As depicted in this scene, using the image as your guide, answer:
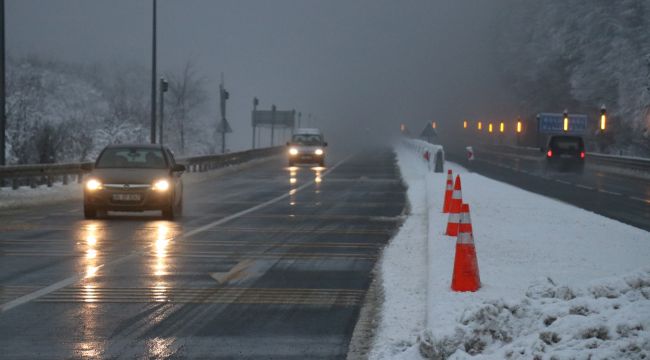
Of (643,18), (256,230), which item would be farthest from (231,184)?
(643,18)

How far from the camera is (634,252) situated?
41.5 feet

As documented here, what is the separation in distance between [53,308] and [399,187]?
25119mm

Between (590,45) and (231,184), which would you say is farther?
(590,45)

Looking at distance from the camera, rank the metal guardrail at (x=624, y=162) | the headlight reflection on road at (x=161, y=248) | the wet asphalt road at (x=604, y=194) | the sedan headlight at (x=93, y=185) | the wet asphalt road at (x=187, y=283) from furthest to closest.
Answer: the metal guardrail at (x=624, y=162) < the wet asphalt road at (x=604, y=194) < the sedan headlight at (x=93, y=185) < the headlight reflection on road at (x=161, y=248) < the wet asphalt road at (x=187, y=283)

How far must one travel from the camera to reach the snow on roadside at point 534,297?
605cm

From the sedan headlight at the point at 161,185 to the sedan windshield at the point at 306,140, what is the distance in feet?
115

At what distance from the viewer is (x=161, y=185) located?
2006 centimetres

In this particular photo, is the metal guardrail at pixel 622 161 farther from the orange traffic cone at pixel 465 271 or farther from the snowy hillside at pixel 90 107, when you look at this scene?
the orange traffic cone at pixel 465 271

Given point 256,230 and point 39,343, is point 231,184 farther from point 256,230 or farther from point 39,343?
point 39,343

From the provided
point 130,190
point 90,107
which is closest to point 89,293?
point 130,190

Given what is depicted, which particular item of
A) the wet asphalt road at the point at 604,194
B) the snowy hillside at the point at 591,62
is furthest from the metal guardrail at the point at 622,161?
the snowy hillside at the point at 591,62

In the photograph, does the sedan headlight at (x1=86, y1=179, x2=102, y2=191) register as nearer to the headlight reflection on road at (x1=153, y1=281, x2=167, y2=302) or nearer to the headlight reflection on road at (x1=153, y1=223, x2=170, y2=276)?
the headlight reflection on road at (x1=153, y1=223, x2=170, y2=276)

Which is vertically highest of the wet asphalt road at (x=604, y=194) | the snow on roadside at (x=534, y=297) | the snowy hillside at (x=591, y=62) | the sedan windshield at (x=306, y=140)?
the snowy hillside at (x=591, y=62)

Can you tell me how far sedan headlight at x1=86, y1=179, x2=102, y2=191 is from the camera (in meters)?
19.8
